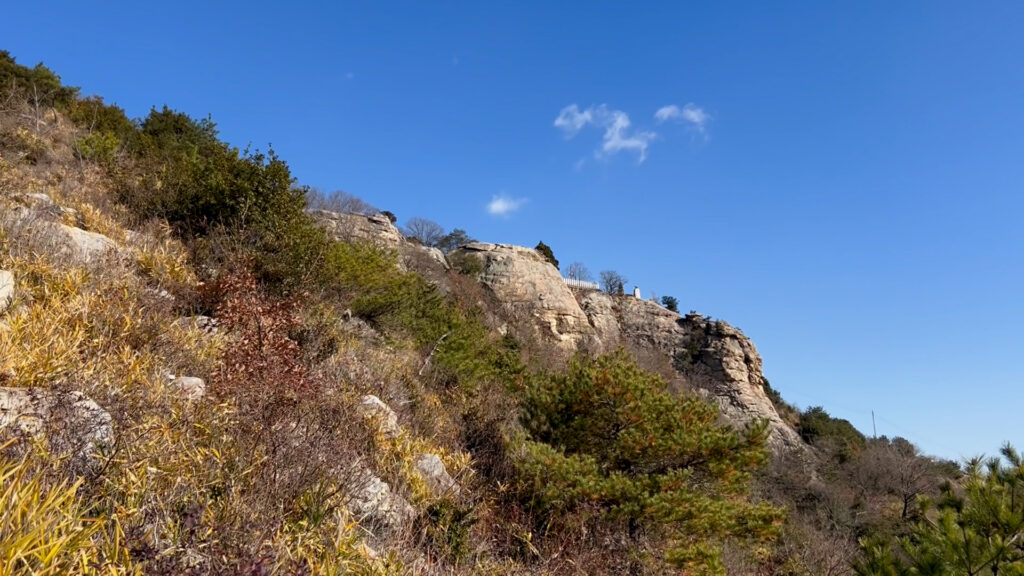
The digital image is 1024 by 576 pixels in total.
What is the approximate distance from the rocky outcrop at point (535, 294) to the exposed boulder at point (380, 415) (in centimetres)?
1821

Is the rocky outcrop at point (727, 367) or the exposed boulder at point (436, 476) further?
the rocky outcrop at point (727, 367)

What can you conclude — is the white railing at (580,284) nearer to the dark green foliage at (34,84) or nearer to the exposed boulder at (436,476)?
the dark green foliage at (34,84)

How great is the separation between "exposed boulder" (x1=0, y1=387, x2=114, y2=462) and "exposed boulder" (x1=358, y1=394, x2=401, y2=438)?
3025mm

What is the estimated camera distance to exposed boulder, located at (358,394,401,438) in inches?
252

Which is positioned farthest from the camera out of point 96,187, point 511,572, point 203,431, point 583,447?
point 96,187

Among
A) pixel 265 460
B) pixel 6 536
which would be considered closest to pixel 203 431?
pixel 265 460

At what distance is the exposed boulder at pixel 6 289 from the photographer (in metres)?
4.82

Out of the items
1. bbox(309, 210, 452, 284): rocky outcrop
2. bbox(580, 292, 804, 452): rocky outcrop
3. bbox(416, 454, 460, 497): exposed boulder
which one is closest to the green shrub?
bbox(309, 210, 452, 284): rocky outcrop

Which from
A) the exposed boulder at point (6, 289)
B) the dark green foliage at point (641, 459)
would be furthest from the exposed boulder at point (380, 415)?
the exposed boulder at point (6, 289)

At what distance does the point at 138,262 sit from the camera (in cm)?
747

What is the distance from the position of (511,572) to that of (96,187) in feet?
33.6

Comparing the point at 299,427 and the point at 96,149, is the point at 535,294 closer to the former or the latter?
the point at 96,149

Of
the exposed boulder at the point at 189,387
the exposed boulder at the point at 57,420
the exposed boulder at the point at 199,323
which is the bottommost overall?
the exposed boulder at the point at 57,420

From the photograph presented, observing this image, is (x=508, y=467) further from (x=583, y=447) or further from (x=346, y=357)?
(x=346, y=357)
